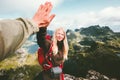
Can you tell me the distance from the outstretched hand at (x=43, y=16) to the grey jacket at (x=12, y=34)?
0.51 m

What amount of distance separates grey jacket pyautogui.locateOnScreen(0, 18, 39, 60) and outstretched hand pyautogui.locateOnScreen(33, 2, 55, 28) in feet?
1.66

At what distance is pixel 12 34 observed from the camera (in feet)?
5.11

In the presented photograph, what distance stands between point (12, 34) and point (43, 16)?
1073 millimetres

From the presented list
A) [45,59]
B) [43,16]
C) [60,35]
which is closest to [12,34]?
[43,16]

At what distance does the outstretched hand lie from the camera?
239 cm

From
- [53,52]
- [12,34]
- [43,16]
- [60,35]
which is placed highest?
[43,16]

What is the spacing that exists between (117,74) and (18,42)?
38560 mm

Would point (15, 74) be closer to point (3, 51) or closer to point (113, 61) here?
point (113, 61)

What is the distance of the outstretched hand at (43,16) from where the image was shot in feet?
7.86

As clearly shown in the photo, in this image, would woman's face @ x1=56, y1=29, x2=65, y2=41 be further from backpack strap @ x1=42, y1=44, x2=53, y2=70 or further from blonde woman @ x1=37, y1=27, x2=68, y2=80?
backpack strap @ x1=42, y1=44, x2=53, y2=70

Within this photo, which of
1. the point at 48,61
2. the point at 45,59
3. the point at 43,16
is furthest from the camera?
the point at 48,61

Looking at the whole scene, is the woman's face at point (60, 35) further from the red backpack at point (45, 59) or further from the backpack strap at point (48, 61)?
the red backpack at point (45, 59)

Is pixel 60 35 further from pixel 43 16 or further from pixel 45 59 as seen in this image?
pixel 43 16

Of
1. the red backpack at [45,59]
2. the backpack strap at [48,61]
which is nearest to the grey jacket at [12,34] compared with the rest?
the red backpack at [45,59]
